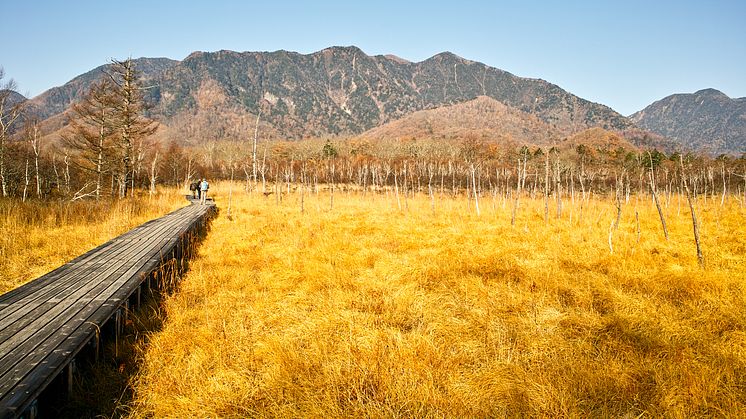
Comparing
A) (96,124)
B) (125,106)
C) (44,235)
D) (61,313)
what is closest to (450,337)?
(61,313)

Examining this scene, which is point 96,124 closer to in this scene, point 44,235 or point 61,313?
point 44,235

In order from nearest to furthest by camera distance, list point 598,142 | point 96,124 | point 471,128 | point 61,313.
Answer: point 61,313, point 96,124, point 598,142, point 471,128

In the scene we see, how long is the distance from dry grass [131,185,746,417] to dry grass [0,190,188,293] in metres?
2.67

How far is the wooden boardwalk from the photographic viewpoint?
214 cm

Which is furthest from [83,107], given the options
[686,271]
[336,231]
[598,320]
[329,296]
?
[686,271]

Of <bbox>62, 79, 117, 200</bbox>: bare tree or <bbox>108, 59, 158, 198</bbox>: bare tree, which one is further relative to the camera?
<bbox>108, 59, 158, 198</bbox>: bare tree

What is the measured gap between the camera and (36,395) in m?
2.01

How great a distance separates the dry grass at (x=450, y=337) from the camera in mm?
2580

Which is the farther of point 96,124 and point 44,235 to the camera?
point 96,124

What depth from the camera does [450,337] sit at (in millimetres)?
3693

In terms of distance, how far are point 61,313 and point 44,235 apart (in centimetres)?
659

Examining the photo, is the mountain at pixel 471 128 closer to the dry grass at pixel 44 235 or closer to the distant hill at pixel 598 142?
the distant hill at pixel 598 142

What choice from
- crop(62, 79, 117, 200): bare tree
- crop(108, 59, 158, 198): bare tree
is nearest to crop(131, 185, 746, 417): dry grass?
crop(62, 79, 117, 200): bare tree

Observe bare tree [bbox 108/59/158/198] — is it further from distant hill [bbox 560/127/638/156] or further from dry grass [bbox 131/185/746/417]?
distant hill [bbox 560/127/638/156]
